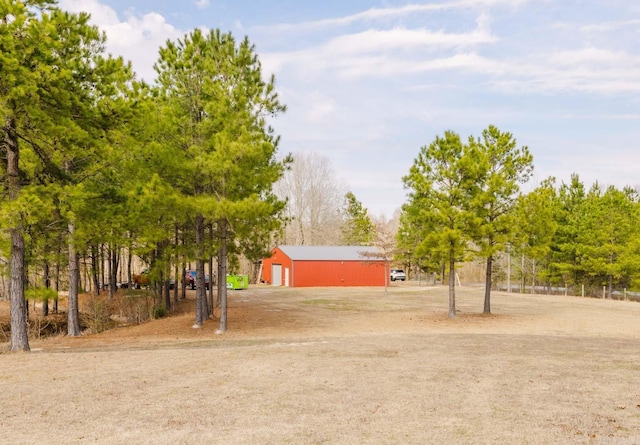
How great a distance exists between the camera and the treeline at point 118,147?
548 inches

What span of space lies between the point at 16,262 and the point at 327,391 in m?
10.4

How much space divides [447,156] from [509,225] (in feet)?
13.7

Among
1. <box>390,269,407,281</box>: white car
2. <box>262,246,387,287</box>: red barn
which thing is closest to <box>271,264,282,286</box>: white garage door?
<box>262,246,387,287</box>: red barn

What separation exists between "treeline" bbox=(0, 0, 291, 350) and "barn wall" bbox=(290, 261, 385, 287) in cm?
2836

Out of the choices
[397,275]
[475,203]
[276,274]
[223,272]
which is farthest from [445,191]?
[397,275]

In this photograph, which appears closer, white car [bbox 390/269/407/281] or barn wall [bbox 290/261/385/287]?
barn wall [bbox 290/261/385/287]

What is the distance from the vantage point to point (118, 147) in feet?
55.9

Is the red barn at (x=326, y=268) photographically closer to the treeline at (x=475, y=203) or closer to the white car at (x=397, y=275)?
the white car at (x=397, y=275)

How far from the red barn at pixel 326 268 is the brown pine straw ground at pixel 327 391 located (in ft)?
109

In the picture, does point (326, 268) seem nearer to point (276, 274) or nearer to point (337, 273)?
point (337, 273)

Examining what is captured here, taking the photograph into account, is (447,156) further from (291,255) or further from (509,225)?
(291,255)

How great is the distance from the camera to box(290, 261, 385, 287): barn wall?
2042 inches

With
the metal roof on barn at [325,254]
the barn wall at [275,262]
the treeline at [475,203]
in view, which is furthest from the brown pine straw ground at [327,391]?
the barn wall at [275,262]

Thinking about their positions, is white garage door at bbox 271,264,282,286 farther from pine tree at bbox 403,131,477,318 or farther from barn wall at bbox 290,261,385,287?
pine tree at bbox 403,131,477,318
